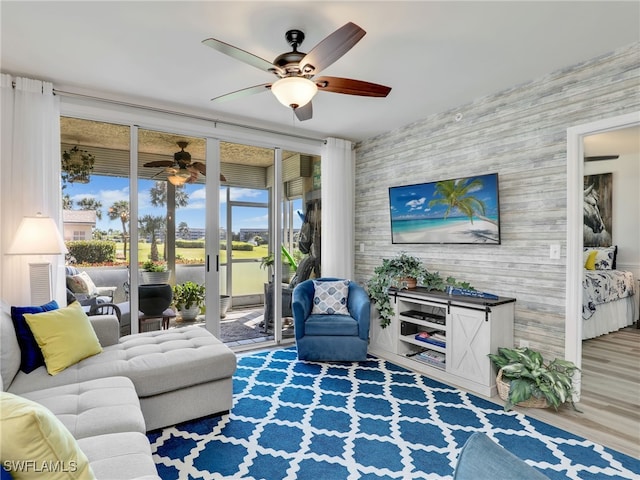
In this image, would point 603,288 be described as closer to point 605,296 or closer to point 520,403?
point 605,296

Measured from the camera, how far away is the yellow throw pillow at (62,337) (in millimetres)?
2164

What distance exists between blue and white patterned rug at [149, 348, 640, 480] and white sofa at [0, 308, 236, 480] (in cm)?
21

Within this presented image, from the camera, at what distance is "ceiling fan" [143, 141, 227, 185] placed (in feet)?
12.4

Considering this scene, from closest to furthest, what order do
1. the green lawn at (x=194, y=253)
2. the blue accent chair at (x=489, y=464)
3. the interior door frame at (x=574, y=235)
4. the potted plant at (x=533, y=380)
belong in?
1. the blue accent chair at (x=489, y=464)
2. the potted plant at (x=533, y=380)
3. the interior door frame at (x=574, y=235)
4. the green lawn at (x=194, y=253)

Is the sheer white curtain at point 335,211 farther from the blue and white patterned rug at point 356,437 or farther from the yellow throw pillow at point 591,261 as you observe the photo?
the yellow throw pillow at point 591,261

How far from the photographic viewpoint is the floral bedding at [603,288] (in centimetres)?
434

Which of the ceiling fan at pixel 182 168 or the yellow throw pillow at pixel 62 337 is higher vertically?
the ceiling fan at pixel 182 168

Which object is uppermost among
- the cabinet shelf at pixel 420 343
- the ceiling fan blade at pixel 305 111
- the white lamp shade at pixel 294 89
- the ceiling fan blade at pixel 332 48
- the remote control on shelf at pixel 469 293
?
the ceiling fan blade at pixel 332 48

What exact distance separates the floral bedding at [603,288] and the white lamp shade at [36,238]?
5449 millimetres

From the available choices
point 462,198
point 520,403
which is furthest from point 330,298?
point 520,403

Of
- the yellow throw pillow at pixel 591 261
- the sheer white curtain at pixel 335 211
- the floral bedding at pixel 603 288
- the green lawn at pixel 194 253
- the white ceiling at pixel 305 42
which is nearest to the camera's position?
the white ceiling at pixel 305 42

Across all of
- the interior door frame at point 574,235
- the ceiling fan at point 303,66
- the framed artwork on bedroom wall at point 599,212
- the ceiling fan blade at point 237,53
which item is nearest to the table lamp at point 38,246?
the ceiling fan at point 303,66

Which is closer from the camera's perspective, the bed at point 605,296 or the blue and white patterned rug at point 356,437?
the blue and white patterned rug at point 356,437

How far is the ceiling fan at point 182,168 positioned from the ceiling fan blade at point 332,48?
212 centimetres
